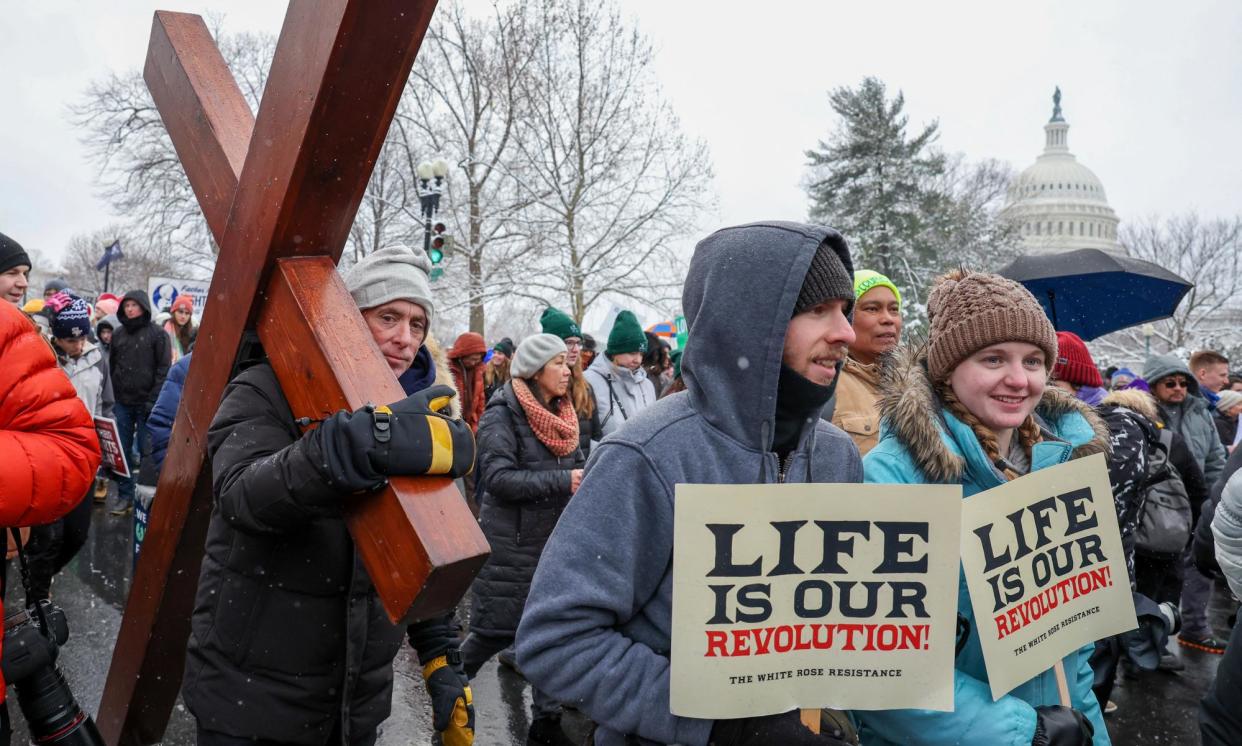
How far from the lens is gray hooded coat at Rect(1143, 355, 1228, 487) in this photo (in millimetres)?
6500

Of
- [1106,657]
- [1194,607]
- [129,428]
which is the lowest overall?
[1194,607]

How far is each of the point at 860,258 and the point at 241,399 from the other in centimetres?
2713

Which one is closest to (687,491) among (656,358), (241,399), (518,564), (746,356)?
(746,356)

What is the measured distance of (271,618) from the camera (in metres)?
1.95

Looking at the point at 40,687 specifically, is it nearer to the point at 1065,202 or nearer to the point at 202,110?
the point at 202,110

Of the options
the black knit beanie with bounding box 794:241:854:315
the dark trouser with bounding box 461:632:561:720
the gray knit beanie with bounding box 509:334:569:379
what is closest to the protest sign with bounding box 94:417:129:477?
the dark trouser with bounding box 461:632:561:720

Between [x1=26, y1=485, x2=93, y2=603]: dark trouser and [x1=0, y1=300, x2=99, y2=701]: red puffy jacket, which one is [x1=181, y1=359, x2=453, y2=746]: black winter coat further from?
[x1=26, y1=485, x2=93, y2=603]: dark trouser

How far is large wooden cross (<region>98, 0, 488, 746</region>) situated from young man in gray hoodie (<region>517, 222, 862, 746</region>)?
218 millimetres

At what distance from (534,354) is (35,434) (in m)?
2.98

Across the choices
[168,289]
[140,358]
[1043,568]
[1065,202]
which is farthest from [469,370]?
[1065,202]

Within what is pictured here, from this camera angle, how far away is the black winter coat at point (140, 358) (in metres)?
8.27

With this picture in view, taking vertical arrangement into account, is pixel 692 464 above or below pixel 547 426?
above

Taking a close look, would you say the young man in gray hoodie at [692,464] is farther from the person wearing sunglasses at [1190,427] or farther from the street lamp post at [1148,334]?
the street lamp post at [1148,334]

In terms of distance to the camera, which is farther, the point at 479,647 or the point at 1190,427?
the point at 1190,427
